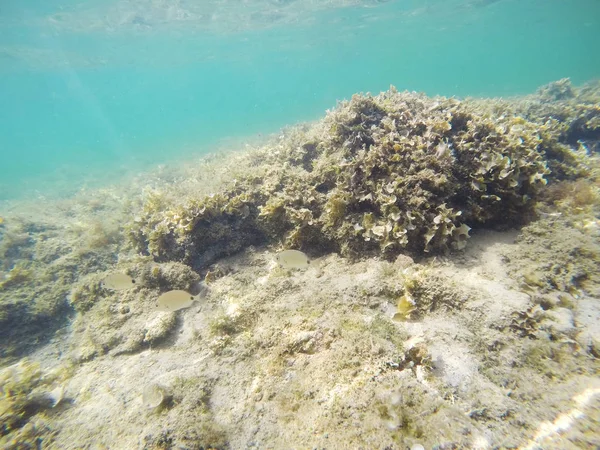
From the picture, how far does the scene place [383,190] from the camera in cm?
474

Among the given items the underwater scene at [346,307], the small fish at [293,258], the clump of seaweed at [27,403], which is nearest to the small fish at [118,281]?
the underwater scene at [346,307]

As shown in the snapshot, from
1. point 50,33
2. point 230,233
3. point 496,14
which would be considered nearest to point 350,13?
point 496,14

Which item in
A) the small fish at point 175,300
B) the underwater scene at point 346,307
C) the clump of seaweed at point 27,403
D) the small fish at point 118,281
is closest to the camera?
the underwater scene at point 346,307

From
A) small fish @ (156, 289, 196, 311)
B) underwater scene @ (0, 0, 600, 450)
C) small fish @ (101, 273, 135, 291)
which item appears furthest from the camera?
small fish @ (101, 273, 135, 291)

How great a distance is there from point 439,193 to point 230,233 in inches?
167

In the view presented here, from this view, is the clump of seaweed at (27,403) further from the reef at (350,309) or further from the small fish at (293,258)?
the small fish at (293,258)

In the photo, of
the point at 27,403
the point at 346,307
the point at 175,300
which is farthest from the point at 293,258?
the point at 27,403

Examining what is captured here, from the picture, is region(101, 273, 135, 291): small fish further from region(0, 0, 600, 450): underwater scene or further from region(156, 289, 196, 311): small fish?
region(156, 289, 196, 311): small fish

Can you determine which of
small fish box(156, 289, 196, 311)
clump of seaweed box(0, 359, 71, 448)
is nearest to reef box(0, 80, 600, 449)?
clump of seaweed box(0, 359, 71, 448)

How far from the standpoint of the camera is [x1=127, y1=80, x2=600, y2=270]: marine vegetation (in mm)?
4500

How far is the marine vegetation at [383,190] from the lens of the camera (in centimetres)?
450

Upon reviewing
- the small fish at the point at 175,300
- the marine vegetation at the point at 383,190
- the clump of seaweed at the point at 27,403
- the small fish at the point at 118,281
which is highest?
the marine vegetation at the point at 383,190

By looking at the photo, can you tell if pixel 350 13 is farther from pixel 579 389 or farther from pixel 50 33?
pixel 579 389

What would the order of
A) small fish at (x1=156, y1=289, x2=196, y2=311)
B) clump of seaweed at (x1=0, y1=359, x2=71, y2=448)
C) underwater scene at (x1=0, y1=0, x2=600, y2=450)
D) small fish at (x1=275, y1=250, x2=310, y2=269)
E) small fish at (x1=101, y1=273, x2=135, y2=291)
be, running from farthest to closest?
small fish at (x1=101, y1=273, x2=135, y2=291)
small fish at (x1=275, y1=250, x2=310, y2=269)
small fish at (x1=156, y1=289, x2=196, y2=311)
clump of seaweed at (x1=0, y1=359, x2=71, y2=448)
underwater scene at (x1=0, y1=0, x2=600, y2=450)
